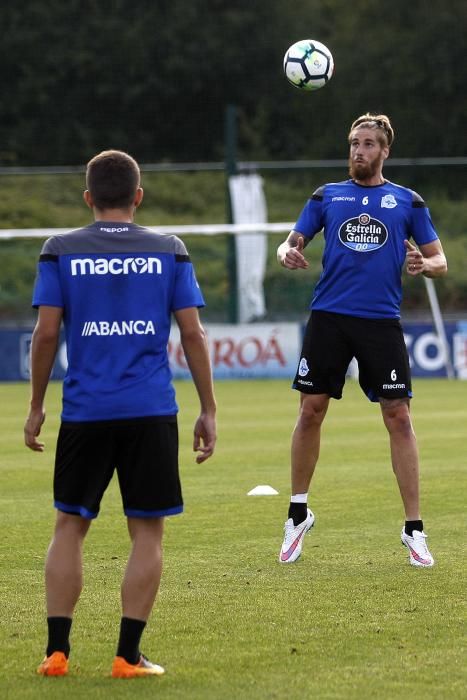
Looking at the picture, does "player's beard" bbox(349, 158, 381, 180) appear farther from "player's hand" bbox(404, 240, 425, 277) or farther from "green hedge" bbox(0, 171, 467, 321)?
"green hedge" bbox(0, 171, 467, 321)

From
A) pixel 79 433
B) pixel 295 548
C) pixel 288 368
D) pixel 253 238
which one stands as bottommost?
pixel 288 368

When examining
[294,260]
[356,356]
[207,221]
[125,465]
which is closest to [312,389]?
[356,356]

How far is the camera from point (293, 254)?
24.0 ft

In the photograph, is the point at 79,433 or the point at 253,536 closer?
the point at 79,433

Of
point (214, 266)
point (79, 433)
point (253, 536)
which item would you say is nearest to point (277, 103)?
point (214, 266)

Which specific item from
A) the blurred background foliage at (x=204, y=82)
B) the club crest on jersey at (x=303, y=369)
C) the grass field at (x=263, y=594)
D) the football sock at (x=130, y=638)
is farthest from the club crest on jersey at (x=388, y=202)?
the blurred background foliage at (x=204, y=82)

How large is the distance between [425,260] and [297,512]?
58.7 inches

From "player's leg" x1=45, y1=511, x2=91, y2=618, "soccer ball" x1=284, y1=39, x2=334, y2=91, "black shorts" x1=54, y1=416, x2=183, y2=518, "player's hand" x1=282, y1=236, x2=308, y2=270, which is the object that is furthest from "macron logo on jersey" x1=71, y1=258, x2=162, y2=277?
"soccer ball" x1=284, y1=39, x2=334, y2=91

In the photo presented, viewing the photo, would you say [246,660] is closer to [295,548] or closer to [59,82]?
[295,548]

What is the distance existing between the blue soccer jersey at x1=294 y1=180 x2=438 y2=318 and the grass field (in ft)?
4.35

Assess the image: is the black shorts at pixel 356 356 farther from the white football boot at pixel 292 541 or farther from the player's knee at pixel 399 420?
the white football boot at pixel 292 541

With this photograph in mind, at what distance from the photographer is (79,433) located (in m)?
5.09

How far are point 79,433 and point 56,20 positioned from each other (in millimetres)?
43550

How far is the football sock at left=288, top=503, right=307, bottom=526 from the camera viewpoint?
7.58 m
